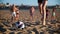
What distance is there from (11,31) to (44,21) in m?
0.44

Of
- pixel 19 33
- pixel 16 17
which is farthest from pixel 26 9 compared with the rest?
pixel 19 33

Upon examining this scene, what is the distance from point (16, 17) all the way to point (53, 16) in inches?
18.9

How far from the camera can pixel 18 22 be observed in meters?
Answer: 2.17

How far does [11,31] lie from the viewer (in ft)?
7.02

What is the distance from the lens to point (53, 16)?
218cm

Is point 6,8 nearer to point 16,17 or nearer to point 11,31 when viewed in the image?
point 16,17

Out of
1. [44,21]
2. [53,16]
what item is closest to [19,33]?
[44,21]

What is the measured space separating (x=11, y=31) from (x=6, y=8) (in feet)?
1.02

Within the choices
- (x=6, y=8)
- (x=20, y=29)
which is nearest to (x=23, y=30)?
(x=20, y=29)

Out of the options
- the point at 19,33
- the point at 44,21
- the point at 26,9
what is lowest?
the point at 19,33

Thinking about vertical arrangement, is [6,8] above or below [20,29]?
above

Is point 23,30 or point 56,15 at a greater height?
point 56,15

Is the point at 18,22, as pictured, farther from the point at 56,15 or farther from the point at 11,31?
the point at 56,15

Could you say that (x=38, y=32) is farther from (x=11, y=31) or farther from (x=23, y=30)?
(x=11, y=31)
